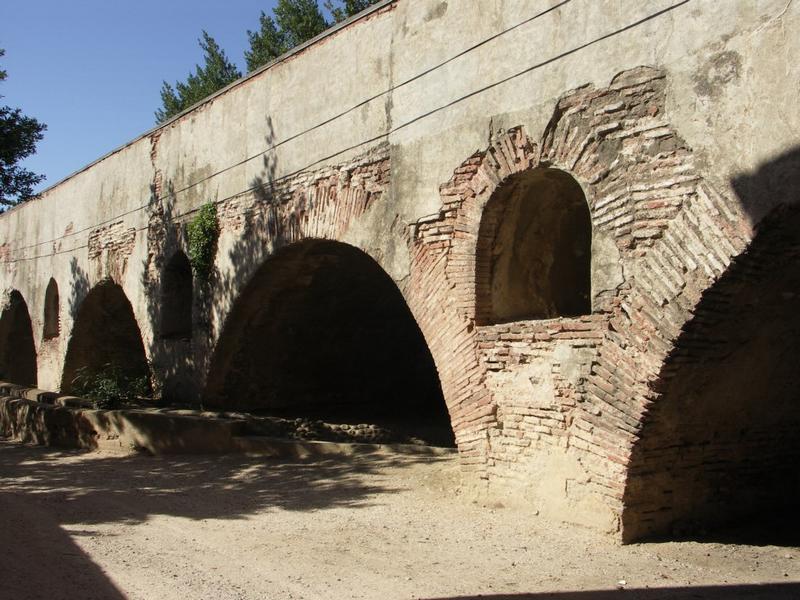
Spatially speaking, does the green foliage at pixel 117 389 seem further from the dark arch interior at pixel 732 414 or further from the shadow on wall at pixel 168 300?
the dark arch interior at pixel 732 414

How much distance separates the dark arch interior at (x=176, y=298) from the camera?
41.7ft

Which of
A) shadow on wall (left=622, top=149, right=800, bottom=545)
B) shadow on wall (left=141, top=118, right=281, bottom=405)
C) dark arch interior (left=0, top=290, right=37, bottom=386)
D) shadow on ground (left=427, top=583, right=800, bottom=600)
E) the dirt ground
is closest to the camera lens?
shadow on ground (left=427, top=583, right=800, bottom=600)

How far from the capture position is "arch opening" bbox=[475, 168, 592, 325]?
6.68 meters

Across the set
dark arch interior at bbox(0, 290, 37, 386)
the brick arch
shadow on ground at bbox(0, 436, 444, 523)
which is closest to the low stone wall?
shadow on ground at bbox(0, 436, 444, 523)

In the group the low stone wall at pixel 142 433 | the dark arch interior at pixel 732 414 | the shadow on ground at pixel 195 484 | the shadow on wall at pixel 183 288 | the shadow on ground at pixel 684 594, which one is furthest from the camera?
the shadow on wall at pixel 183 288

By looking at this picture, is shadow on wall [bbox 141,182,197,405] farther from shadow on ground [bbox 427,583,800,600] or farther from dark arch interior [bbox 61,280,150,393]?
shadow on ground [bbox 427,583,800,600]

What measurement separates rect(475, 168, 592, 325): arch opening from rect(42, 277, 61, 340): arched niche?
14063 mm

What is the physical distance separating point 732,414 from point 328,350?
7.15m

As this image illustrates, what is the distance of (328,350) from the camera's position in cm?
1206

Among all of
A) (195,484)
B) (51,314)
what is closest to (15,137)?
(51,314)

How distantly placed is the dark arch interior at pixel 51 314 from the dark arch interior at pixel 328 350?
8.68m

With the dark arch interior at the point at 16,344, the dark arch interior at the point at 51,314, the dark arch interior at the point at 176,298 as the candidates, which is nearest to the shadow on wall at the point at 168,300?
the dark arch interior at the point at 176,298

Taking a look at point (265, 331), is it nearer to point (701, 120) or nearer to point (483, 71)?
point (483, 71)

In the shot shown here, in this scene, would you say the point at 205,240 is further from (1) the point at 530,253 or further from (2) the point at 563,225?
(2) the point at 563,225
